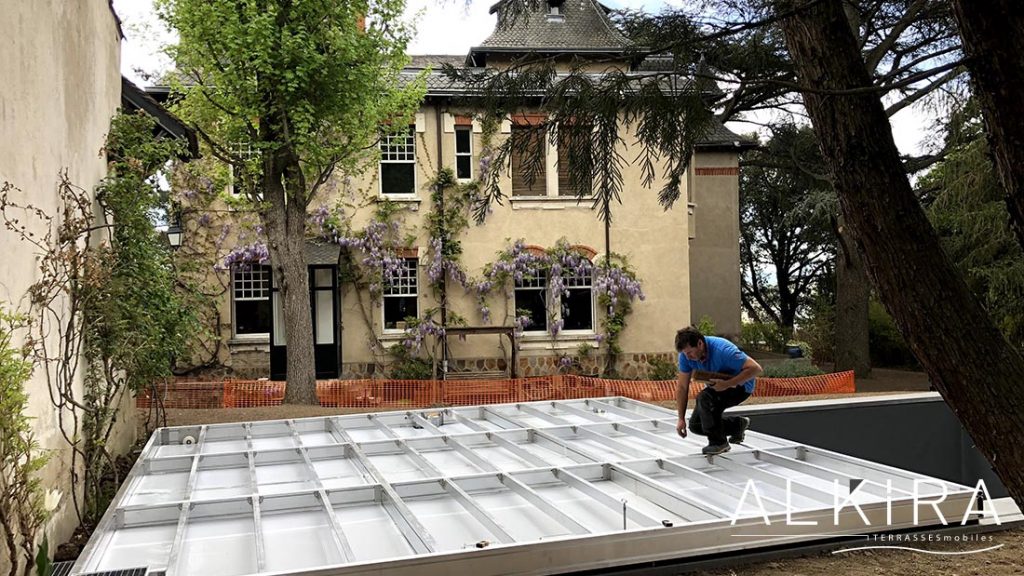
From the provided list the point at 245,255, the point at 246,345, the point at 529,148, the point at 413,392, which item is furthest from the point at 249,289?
the point at 529,148

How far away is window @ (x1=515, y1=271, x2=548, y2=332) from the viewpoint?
18.0m

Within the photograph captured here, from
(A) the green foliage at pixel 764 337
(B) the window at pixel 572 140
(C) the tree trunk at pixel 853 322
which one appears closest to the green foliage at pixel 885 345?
(A) the green foliage at pixel 764 337

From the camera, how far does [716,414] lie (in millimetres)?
6477

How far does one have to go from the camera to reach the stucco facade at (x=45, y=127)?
4676 mm

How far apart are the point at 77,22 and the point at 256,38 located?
509 centimetres

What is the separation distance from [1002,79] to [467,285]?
1504 cm

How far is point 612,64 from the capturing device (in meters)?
4.01

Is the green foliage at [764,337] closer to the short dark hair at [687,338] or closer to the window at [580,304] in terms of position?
the window at [580,304]

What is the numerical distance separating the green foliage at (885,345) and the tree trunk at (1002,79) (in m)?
20.9

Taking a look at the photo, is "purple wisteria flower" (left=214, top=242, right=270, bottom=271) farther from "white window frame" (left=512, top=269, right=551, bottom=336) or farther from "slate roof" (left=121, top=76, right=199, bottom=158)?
"slate roof" (left=121, top=76, right=199, bottom=158)

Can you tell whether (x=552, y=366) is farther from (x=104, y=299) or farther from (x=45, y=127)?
(x=45, y=127)

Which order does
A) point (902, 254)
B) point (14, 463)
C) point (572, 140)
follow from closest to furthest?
point (902, 254) → point (572, 140) → point (14, 463)

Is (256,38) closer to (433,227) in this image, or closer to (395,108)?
(395,108)

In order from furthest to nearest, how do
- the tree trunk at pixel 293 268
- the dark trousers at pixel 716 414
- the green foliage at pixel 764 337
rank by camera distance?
1. the green foliage at pixel 764 337
2. the tree trunk at pixel 293 268
3. the dark trousers at pixel 716 414
